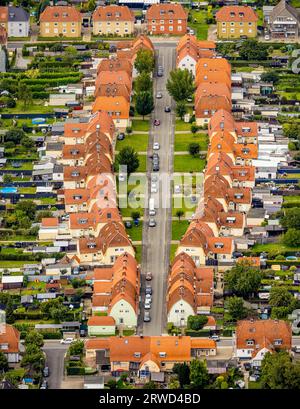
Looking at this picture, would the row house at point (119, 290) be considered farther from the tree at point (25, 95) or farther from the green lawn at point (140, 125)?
the tree at point (25, 95)

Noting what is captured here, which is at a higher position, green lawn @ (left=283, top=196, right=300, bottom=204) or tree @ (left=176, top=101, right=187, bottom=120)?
tree @ (left=176, top=101, right=187, bottom=120)

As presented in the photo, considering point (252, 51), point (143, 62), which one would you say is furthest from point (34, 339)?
point (252, 51)

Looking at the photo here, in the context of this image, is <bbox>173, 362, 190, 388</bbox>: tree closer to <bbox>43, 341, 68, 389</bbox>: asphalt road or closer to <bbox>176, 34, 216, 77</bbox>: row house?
<bbox>43, 341, 68, 389</bbox>: asphalt road

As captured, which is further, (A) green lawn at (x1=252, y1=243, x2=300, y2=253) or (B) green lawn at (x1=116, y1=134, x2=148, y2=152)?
Result: (B) green lawn at (x1=116, y1=134, x2=148, y2=152)

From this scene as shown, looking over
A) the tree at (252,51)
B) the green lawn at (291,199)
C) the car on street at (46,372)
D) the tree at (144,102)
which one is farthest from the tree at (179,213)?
the tree at (252,51)

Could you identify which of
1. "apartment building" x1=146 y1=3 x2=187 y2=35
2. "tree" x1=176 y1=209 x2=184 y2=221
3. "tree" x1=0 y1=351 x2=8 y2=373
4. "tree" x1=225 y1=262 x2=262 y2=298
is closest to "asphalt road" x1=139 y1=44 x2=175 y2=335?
"tree" x1=176 y1=209 x2=184 y2=221
